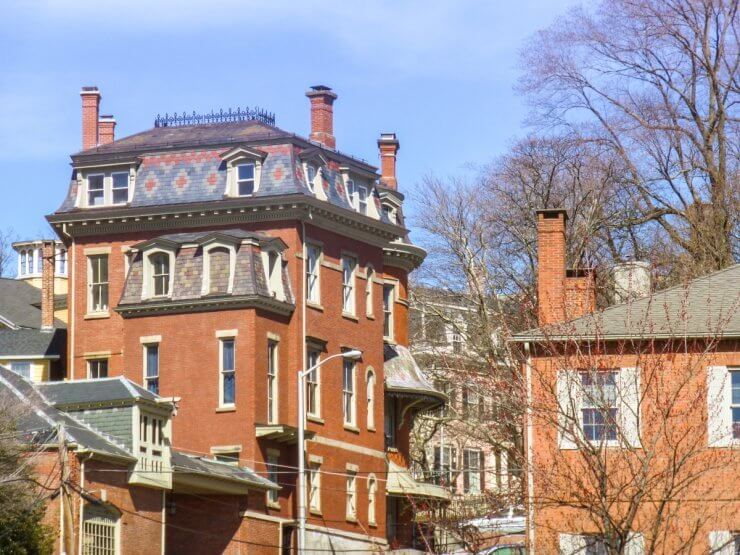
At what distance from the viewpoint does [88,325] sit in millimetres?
68250

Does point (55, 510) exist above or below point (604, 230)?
below

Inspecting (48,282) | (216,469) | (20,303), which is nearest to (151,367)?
(216,469)

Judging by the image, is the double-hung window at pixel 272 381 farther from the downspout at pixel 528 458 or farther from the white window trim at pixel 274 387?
the downspout at pixel 528 458

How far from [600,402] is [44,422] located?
17.4 metres

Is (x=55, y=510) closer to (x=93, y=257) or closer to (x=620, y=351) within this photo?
(x=620, y=351)

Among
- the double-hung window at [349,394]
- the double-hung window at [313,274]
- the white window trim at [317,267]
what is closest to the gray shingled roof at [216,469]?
the double-hung window at [349,394]

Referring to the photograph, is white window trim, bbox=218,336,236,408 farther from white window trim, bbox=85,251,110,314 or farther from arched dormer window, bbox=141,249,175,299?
white window trim, bbox=85,251,110,314

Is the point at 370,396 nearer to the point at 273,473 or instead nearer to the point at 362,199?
the point at 362,199

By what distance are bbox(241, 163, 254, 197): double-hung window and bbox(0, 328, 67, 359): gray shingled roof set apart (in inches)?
383

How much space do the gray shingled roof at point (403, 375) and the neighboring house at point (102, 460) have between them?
16.4 m

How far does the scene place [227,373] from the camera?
62594 millimetres

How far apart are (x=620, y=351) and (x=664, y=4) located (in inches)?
1334

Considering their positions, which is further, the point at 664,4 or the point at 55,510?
the point at 664,4

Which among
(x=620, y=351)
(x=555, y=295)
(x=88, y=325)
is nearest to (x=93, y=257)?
(x=88, y=325)
